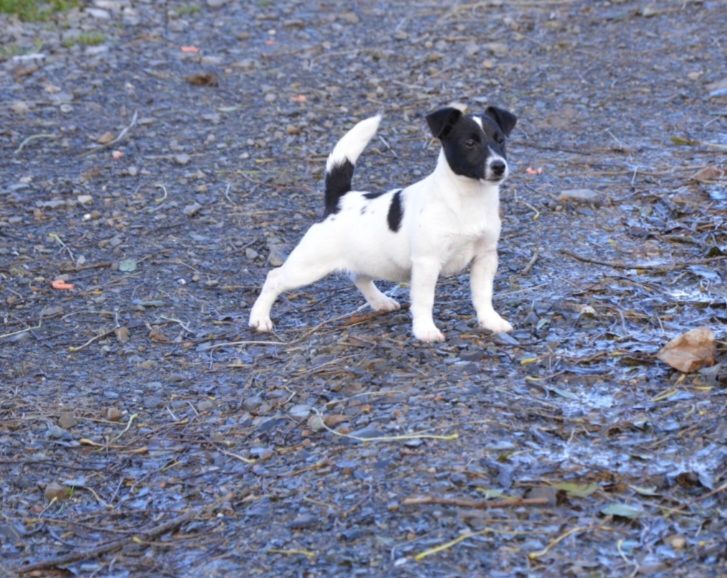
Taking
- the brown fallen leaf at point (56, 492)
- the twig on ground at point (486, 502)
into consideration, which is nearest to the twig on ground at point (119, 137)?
the brown fallen leaf at point (56, 492)

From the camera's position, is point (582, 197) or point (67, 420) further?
point (582, 197)

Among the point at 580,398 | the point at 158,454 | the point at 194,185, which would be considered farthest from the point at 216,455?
the point at 194,185

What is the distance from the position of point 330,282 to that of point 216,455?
2.41 meters

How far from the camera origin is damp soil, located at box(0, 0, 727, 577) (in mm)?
4492

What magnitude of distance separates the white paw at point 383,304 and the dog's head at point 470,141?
1089 mm

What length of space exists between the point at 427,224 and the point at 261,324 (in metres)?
1.26

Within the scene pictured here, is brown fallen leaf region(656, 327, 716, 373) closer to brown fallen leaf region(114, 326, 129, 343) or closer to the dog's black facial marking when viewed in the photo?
the dog's black facial marking

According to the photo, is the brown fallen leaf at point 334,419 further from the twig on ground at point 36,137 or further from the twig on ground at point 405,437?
the twig on ground at point 36,137

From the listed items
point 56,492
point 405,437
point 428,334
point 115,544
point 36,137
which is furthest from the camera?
point 36,137

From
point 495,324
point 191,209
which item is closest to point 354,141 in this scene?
point 495,324

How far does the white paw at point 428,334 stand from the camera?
605 cm

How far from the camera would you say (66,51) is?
1172cm

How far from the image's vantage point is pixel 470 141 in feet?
19.3

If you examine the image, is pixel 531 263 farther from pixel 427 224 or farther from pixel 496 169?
pixel 496 169
